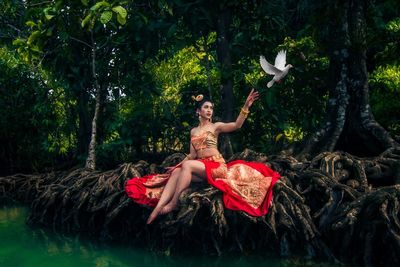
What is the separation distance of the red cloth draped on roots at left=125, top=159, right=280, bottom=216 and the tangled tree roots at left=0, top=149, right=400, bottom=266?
152 millimetres

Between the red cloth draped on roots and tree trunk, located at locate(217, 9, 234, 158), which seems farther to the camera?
tree trunk, located at locate(217, 9, 234, 158)

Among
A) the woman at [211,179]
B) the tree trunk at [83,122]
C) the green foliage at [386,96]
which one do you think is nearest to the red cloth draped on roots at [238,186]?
the woman at [211,179]

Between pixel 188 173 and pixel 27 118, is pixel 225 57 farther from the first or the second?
pixel 27 118

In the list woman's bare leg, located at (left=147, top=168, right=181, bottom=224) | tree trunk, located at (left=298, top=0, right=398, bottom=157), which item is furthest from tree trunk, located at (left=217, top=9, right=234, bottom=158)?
woman's bare leg, located at (left=147, top=168, right=181, bottom=224)

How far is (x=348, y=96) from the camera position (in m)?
7.66

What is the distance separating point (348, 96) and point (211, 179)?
125 inches

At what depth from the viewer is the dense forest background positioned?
8.59 metres

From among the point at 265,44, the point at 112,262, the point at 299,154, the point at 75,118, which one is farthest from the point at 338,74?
the point at 75,118

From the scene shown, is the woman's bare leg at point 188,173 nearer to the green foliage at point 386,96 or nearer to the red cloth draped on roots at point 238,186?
the red cloth draped on roots at point 238,186

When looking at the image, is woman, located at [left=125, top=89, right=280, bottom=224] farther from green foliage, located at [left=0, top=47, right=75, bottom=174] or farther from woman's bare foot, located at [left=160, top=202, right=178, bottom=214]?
green foliage, located at [left=0, top=47, right=75, bottom=174]

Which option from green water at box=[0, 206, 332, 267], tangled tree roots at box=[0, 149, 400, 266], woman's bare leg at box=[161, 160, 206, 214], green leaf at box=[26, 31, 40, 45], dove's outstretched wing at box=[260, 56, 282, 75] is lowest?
green water at box=[0, 206, 332, 267]

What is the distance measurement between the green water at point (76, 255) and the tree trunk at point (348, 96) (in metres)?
2.66

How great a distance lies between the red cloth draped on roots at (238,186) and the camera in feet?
18.4

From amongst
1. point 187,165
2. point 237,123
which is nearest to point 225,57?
point 237,123
